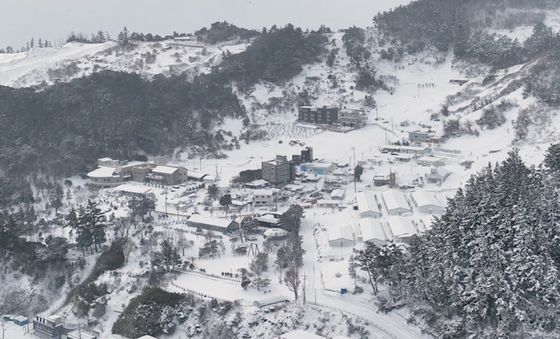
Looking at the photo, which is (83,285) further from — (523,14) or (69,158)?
(523,14)

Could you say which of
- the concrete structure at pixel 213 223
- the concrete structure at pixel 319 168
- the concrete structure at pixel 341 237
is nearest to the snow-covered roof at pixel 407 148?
the concrete structure at pixel 319 168

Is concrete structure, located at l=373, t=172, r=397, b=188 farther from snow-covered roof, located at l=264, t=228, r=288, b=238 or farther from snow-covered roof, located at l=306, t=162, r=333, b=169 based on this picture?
snow-covered roof, located at l=264, t=228, r=288, b=238

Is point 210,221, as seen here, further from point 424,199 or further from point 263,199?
point 424,199

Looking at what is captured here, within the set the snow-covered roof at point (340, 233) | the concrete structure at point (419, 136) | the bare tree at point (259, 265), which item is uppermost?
the concrete structure at point (419, 136)

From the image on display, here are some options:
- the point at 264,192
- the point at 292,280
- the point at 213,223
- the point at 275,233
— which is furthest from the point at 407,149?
the point at 292,280

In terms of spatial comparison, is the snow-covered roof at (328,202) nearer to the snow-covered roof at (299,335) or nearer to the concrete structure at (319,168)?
the concrete structure at (319,168)

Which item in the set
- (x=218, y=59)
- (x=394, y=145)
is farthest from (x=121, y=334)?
(x=218, y=59)
